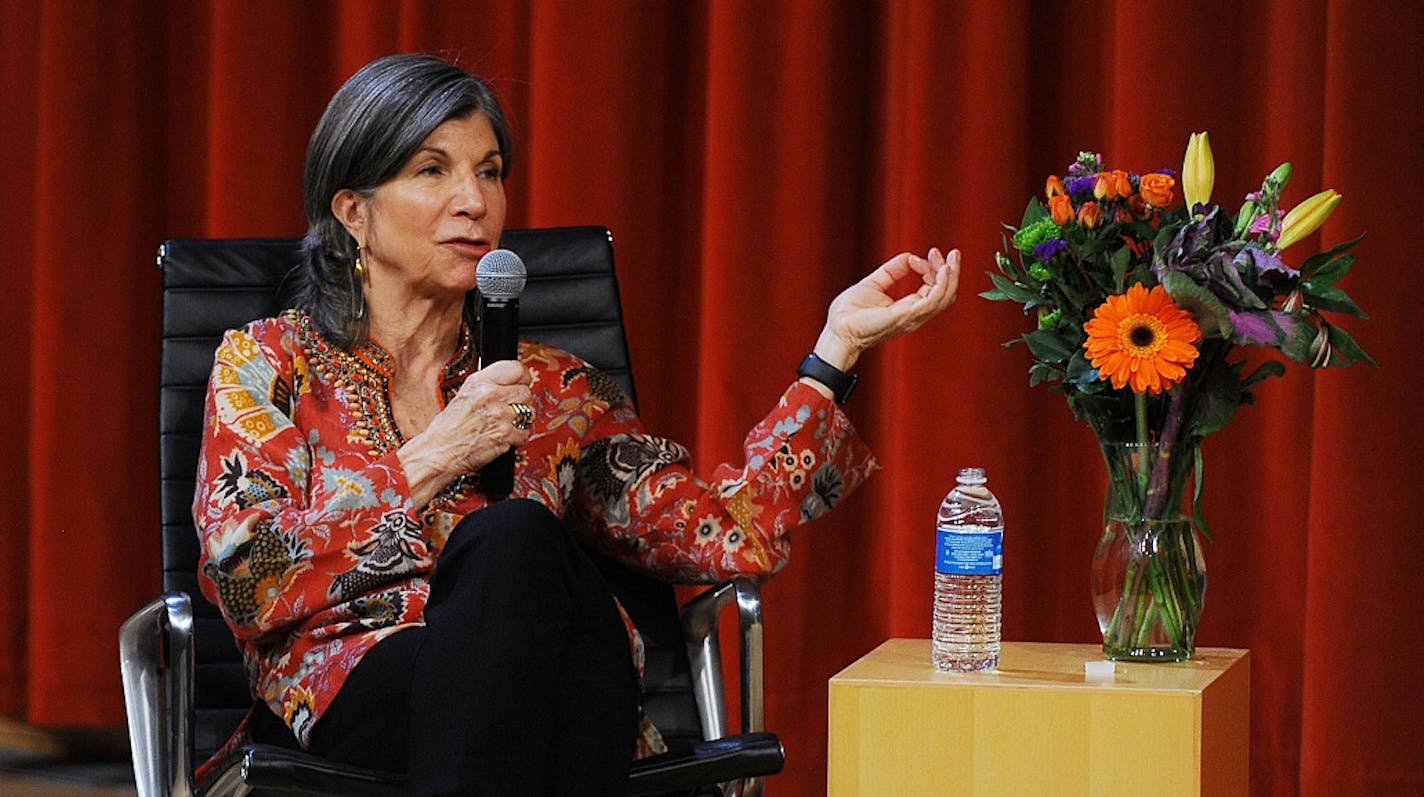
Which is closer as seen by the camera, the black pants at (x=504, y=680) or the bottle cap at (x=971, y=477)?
the black pants at (x=504, y=680)

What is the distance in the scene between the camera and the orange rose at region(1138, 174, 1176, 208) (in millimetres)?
1854

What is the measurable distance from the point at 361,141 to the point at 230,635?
61 centimetres

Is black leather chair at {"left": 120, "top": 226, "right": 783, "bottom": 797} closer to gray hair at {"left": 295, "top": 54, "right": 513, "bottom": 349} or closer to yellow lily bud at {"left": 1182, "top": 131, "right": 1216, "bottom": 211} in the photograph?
gray hair at {"left": 295, "top": 54, "right": 513, "bottom": 349}

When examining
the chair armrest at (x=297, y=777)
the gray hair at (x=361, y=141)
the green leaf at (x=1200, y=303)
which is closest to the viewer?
the chair armrest at (x=297, y=777)

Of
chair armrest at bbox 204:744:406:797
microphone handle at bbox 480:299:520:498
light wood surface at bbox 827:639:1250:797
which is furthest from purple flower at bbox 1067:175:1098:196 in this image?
chair armrest at bbox 204:744:406:797

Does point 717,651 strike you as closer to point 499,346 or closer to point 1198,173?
point 499,346

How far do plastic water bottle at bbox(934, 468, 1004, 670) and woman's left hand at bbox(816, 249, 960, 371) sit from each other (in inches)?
8.4

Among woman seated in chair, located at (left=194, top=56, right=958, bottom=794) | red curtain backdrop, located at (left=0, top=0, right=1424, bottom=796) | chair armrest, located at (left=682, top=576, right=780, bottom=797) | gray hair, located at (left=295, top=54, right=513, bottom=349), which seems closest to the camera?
woman seated in chair, located at (left=194, top=56, right=958, bottom=794)

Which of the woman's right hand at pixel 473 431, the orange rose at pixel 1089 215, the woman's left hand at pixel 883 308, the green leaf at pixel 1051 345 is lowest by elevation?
the woman's right hand at pixel 473 431

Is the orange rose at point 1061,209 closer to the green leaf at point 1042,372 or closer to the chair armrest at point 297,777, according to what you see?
the green leaf at point 1042,372

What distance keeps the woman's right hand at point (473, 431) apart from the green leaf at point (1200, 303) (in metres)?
0.67

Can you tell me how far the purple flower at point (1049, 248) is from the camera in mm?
1877

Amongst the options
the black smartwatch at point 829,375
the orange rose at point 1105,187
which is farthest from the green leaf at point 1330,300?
the black smartwatch at point 829,375

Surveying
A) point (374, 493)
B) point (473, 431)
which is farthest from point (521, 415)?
point (374, 493)
